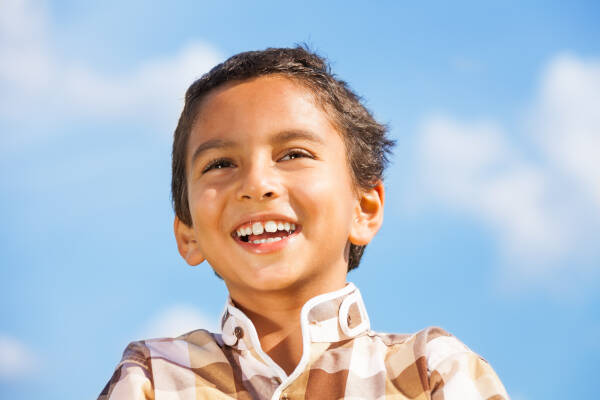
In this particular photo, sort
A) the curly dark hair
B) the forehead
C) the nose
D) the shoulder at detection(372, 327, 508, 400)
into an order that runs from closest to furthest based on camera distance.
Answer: the shoulder at detection(372, 327, 508, 400) → the nose → the forehead → the curly dark hair

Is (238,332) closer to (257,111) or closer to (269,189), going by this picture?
(269,189)

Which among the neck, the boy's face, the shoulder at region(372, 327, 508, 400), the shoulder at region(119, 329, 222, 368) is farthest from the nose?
the shoulder at region(372, 327, 508, 400)

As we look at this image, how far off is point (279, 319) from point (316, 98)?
2.40 feet

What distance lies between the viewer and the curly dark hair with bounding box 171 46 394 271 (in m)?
2.27

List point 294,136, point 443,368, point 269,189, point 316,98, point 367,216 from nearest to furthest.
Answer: point 443,368 < point 269,189 < point 294,136 < point 316,98 < point 367,216

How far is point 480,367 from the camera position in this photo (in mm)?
1877

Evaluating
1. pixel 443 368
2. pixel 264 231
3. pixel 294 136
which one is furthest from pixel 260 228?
pixel 443 368

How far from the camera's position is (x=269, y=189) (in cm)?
195

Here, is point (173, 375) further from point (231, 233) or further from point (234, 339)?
point (231, 233)

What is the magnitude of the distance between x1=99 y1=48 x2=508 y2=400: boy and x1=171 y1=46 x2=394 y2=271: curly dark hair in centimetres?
1

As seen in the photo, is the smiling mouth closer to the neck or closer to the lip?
the lip

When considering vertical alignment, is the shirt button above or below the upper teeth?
below

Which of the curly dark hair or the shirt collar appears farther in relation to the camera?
the curly dark hair

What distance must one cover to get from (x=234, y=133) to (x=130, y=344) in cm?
71
